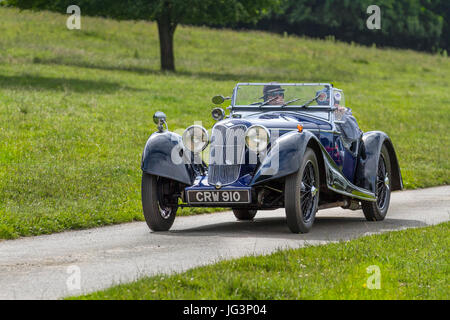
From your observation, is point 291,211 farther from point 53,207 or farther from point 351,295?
point 53,207

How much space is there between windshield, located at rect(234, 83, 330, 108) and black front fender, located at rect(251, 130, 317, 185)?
213cm

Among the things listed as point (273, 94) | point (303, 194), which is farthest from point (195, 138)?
point (273, 94)

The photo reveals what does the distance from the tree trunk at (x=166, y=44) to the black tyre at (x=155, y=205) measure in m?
26.0

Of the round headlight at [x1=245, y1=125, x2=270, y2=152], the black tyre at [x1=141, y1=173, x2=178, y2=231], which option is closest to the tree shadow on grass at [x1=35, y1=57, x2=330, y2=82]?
the black tyre at [x1=141, y1=173, x2=178, y2=231]

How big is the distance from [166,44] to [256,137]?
2739 cm

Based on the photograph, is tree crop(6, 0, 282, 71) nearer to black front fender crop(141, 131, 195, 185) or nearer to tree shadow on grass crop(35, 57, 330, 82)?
tree shadow on grass crop(35, 57, 330, 82)

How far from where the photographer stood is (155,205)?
9.73 meters

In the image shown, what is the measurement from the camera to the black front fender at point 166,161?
31.3 feet

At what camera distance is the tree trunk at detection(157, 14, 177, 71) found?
118 feet

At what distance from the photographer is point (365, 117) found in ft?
87.1

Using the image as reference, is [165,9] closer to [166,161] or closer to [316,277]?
[166,161]

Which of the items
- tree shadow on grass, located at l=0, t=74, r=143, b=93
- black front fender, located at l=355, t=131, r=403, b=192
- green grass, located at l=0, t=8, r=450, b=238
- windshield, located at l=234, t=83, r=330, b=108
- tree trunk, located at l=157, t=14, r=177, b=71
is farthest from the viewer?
tree trunk, located at l=157, t=14, r=177, b=71
